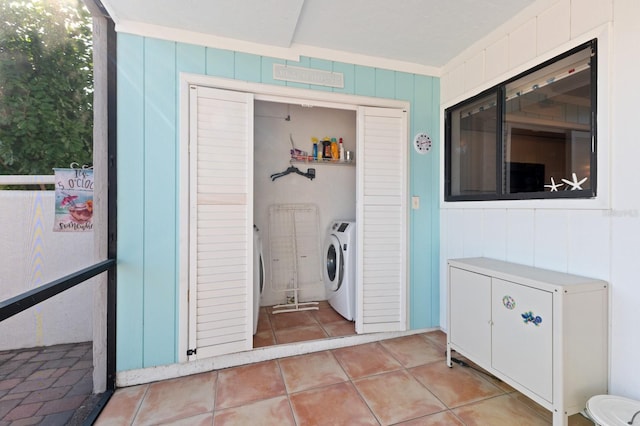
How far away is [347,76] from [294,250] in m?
1.98

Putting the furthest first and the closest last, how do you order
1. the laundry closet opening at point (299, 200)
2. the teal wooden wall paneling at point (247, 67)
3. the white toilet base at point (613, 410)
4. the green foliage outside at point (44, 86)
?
the laundry closet opening at point (299, 200)
the teal wooden wall paneling at point (247, 67)
the green foliage outside at point (44, 86)
the white toilet base at point (613, 410)

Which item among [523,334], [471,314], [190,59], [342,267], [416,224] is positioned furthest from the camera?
[342,267]

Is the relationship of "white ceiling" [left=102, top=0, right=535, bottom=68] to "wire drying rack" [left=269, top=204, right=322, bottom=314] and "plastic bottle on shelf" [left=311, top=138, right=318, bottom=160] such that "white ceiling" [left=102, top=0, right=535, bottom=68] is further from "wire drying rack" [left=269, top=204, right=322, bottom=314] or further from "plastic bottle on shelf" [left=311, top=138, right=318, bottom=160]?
"wire drying rack" [left=269, top=204, right=322, bottom=314]

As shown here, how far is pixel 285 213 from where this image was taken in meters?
3.34

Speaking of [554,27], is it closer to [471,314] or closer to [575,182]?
[575,182]

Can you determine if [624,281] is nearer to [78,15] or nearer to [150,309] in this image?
[150,309]

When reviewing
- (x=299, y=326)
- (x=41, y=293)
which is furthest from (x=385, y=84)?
(x=41, y=293)

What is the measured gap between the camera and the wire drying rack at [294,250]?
329cm

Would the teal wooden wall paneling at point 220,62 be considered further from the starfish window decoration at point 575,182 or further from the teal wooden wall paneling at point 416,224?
the starfish window decoration at point 575,182

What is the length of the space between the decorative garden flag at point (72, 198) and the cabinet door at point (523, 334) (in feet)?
10.5

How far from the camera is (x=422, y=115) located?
2654 millimetres

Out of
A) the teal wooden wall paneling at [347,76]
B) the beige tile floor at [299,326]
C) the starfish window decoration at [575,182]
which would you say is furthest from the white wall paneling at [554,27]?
the beige tile floor at [299,326]

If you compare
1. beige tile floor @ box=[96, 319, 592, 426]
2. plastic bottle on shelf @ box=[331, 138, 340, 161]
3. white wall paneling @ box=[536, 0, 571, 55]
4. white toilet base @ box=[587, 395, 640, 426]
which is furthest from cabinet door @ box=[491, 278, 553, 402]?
plastic bottle on shelf @ box=[331, 138, 340, 161]

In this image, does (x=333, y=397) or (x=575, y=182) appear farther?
(x=333, y=397)
